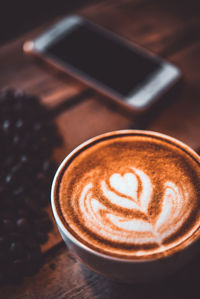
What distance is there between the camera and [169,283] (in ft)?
2.01

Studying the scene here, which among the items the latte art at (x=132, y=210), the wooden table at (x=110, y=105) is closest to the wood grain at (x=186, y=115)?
the wooden table at (x=110, y=105)

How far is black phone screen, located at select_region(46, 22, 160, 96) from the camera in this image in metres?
0.91

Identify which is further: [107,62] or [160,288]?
[107,62]

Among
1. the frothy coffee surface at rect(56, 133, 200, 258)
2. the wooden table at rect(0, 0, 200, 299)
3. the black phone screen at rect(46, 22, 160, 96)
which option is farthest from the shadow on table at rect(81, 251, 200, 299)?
the black phone screen at rect(46, 22, 160, 96)

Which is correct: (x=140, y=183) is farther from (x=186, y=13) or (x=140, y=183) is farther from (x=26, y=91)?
(x=186, y=13)

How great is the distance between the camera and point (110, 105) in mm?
907

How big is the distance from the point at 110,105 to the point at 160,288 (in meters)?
0.52

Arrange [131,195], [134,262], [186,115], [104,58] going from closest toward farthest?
[134,262], [131,195], [186,115], [104,58]

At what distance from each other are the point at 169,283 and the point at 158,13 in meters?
0.97

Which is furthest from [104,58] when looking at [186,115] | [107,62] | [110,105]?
[186,115]

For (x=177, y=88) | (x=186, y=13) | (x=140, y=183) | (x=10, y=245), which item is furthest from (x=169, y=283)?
(x=186, y=13)

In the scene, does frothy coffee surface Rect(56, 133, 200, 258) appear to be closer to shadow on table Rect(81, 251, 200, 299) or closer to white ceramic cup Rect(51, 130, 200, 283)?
white ceramic cup Rect(51, 130, 200, 283)

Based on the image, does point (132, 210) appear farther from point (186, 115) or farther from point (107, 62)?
point (107, 62)

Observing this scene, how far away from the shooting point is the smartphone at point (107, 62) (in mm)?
871
